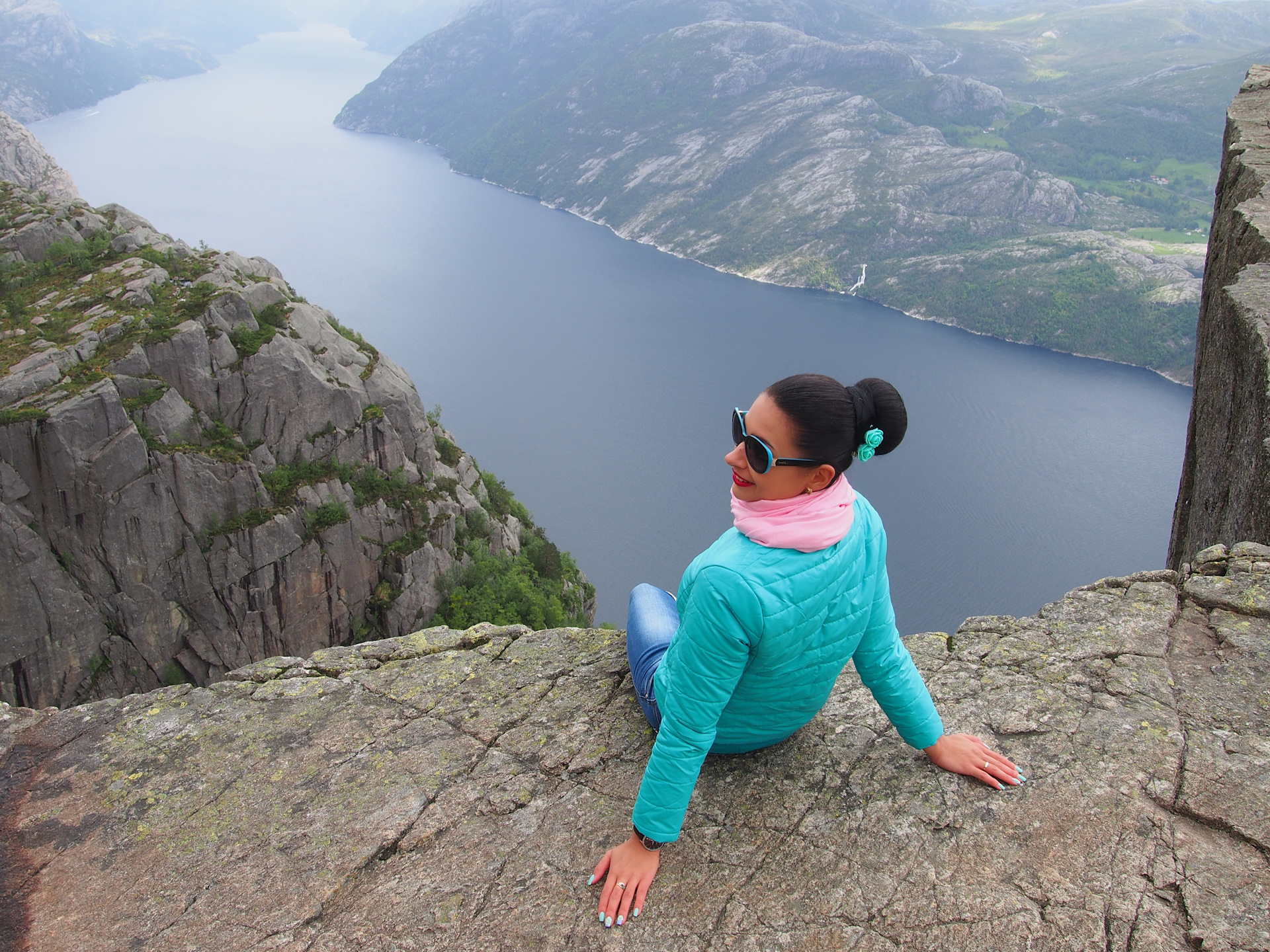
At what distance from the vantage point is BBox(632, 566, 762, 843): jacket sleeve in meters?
2.79

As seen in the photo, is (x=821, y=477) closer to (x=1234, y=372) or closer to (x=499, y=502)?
(x=1234, y=372)

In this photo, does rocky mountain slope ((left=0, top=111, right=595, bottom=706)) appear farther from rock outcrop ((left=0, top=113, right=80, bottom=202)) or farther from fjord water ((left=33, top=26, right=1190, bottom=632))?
rock outcrop ((left=0, top=113, right=80, bottom=202))

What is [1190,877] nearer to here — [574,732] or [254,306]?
[574,732]

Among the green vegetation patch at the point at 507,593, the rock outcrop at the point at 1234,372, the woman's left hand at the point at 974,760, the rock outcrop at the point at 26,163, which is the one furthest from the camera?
the rock outcrop at the point at 26,163

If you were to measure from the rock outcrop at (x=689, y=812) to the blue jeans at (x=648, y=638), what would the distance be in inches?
11.8

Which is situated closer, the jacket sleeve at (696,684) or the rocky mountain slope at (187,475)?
the jacket sleeve at (696,684)

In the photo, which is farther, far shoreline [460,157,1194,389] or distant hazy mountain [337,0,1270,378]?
distant hazy mountain [337,0,1270,378]

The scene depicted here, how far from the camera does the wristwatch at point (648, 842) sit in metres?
3.10

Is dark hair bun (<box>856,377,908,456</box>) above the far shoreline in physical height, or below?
above

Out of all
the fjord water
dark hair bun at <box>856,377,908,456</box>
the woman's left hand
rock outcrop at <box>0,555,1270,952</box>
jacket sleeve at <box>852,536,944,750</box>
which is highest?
dark hair bun at <box>856,377,908,456</box>

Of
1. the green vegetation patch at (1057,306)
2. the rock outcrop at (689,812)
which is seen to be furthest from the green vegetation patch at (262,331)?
the green vegetation patch at (1057,306)

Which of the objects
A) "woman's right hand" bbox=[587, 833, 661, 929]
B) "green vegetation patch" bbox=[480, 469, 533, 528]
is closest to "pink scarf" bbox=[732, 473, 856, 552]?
"woman's right hand" bbox=[587, 833, 661, 929]

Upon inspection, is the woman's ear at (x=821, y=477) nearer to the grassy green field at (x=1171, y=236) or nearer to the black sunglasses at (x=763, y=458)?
the black sunglasses at (x=763, y=458)

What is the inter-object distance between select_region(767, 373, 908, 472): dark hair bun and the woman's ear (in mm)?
29
